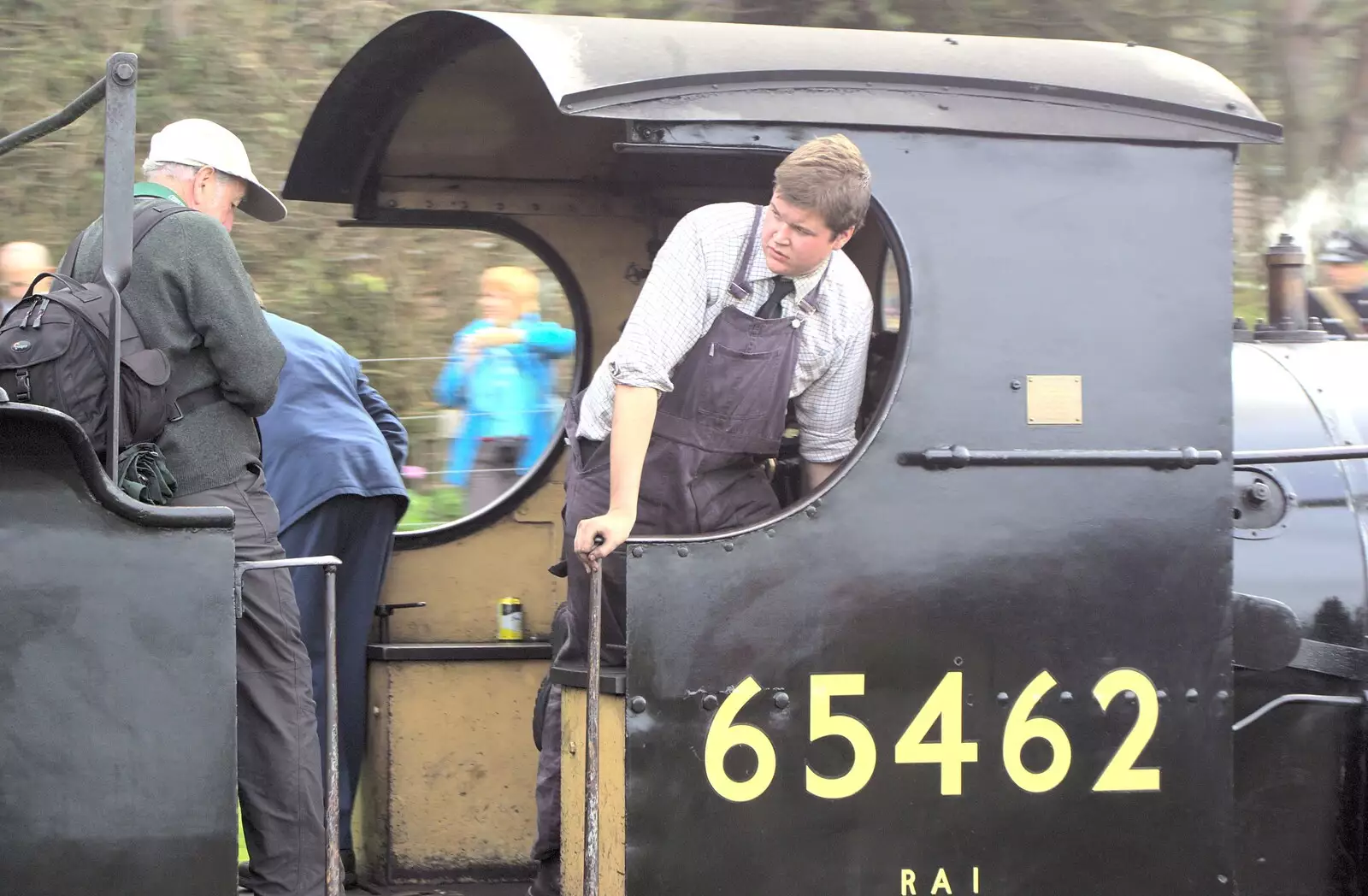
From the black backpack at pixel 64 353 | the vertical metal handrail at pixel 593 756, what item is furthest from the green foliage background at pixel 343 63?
the vertical metal handrail at pixel 593 756

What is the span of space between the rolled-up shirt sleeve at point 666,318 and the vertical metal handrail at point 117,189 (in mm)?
834

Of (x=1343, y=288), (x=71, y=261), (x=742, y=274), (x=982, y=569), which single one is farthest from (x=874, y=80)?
(x=1343, y=288)

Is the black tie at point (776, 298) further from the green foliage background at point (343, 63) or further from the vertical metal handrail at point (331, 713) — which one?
the green foliage background at point (343, 63)

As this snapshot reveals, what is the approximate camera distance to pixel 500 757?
4.08 metres

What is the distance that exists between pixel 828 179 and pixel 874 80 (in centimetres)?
26

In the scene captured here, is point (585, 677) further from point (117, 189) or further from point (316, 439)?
point (316, 439)

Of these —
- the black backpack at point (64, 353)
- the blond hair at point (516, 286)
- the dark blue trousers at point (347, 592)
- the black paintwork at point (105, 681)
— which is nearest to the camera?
the black paintwork at point (105, 681)

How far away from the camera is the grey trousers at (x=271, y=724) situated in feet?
9.70

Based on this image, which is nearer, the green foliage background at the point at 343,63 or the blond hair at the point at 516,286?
the blond hair at the point at 516,286

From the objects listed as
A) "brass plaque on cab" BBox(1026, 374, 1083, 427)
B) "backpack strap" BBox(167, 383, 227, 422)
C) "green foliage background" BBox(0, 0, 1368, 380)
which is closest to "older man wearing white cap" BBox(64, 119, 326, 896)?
"backpack strap" BBox(167, 383, 227, 422)

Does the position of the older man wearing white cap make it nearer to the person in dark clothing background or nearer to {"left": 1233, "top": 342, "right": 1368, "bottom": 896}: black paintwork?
{"left": 1233, "top": 342, "right": 1368, "bottom": 896}: black paintwork

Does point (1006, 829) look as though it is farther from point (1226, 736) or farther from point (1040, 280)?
point (1040, 280)

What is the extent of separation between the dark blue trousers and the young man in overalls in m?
1.07

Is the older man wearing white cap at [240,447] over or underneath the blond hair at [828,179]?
underneath
